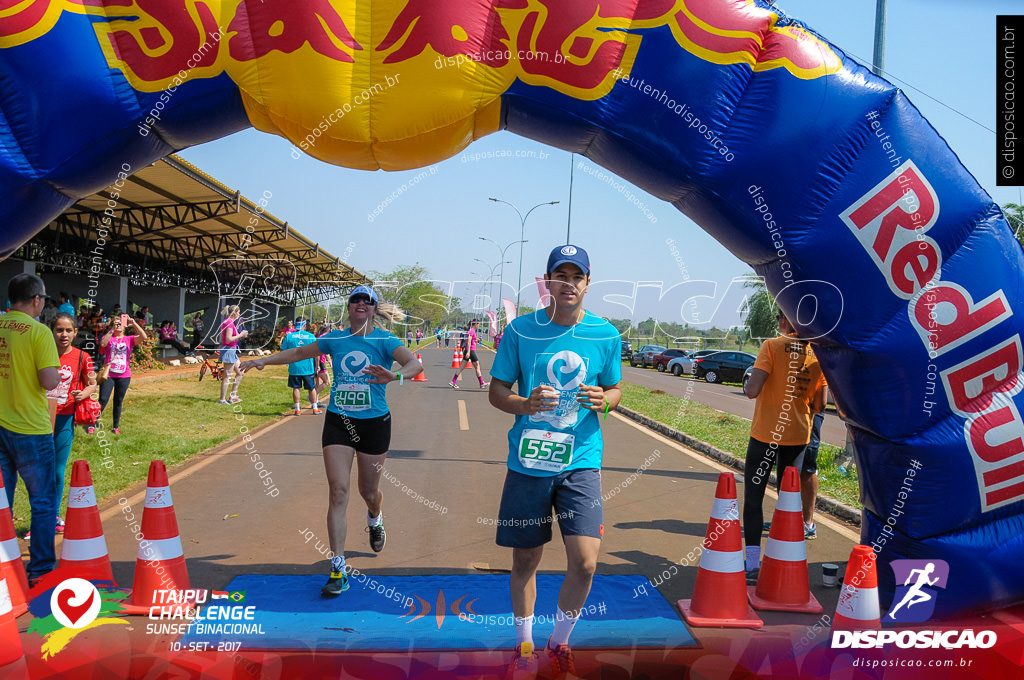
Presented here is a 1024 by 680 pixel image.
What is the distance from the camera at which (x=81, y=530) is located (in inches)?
157

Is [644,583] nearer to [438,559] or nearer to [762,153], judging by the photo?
[438,559]

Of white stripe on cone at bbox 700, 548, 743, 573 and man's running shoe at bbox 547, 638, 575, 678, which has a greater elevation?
white stripe on cone at bbox 700, 548, 743, 573

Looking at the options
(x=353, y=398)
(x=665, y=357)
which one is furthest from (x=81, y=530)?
(x=665, y=357)

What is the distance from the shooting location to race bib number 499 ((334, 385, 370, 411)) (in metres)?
4.55

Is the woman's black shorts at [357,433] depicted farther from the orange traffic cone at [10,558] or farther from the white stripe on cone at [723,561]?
the white stripe on cone at [723,561]

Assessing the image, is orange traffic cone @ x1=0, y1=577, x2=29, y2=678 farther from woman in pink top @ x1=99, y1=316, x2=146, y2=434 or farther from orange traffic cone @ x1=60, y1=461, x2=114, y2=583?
woman in pink top @ x1=99, y1=316, x2=146, y2=434

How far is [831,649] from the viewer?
140 inches

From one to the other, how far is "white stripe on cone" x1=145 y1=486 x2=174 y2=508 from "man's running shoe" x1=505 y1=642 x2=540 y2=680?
7.55ft

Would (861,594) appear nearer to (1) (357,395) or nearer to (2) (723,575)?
(2) (723,575)

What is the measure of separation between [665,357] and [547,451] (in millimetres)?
37778

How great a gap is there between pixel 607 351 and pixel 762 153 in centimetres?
159

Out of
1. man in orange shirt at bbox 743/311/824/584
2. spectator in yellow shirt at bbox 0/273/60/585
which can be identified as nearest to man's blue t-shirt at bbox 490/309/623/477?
man in orange shirt at bbox 743/311/824/584

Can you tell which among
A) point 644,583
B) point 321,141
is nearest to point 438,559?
point 644,583

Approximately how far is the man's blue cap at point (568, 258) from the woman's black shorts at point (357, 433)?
174 centimetres
